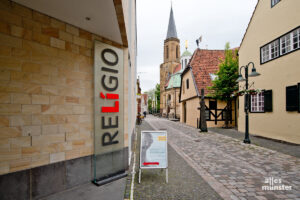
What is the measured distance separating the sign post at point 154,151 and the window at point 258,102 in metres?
9.35

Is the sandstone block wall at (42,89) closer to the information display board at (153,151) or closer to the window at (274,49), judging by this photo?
the information display board at (153,151)

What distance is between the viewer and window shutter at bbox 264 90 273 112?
9742mm

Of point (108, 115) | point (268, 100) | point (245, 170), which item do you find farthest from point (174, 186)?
point (268, 100)

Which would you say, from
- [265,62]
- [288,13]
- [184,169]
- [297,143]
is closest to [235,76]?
[265,62]

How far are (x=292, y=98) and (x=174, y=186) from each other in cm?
823

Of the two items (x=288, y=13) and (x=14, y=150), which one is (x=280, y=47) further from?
(x=14, y=150)

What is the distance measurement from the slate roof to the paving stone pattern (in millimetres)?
13068

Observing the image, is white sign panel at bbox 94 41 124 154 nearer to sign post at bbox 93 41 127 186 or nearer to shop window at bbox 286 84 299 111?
sign post at bbox 93 41 127 186

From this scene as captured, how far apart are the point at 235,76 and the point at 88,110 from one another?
46.3 feet

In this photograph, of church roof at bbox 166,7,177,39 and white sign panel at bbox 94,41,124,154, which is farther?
church roof at bbox 166,7,177,39

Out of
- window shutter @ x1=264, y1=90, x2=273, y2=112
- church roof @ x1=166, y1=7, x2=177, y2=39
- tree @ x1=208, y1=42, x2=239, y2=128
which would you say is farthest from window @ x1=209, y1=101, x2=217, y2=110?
church roof @ x1=166, y1=7, x2=177, y2=39

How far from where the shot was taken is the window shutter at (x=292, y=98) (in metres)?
8.09

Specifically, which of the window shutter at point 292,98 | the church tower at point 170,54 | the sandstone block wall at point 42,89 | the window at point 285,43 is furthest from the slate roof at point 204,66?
the church tower at point 170,54

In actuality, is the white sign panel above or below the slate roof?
below
